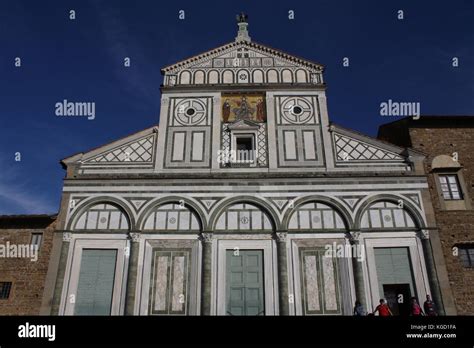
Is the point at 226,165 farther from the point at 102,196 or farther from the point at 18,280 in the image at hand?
the point at 18,280

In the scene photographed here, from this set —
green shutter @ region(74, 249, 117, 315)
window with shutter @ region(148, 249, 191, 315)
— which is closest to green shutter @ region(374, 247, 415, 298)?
window with shutter @ region(148, 249, 191, 315)

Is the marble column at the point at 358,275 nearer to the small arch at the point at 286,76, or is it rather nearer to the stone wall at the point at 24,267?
the small arch at the point at 286,76

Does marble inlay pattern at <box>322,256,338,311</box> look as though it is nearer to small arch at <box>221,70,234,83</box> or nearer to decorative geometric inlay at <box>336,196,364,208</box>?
decorative geometric inlay at <box>336,196,364,208</box>

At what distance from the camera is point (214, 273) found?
17078 millimetres

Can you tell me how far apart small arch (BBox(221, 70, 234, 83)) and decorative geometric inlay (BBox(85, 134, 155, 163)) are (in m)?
4.82

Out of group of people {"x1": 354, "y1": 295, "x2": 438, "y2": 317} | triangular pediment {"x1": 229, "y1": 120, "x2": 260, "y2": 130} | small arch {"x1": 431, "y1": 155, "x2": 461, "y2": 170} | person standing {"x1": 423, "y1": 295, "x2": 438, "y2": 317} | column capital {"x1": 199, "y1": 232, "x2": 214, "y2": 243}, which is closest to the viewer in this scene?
group of people {"x1": 354, "y1": 295, "x2": 438, "y2": 317}

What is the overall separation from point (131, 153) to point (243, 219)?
587 cm

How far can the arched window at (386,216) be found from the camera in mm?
17812

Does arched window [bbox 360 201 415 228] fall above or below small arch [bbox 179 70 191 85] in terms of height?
below

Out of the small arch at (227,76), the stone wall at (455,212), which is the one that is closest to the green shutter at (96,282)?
the small arch at (227,76)

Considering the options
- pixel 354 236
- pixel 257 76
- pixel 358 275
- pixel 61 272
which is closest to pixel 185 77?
pixel 257 76

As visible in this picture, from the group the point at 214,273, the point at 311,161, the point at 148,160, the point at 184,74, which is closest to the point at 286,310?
the point at 214,273

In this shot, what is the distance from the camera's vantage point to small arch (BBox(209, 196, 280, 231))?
17.9m
